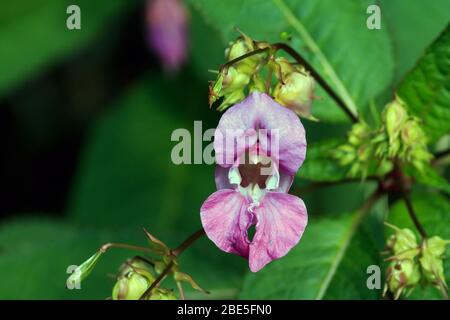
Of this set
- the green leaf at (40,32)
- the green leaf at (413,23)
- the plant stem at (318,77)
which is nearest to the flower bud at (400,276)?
the plant stem at (318,77)

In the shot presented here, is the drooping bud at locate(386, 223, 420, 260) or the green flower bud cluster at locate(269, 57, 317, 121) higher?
the green flower bud cluster at locate(269, 57, 317, 121)

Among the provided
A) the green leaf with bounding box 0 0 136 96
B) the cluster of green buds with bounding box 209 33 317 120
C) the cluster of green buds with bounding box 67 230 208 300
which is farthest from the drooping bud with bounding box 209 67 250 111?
the green leaf with bounding box 0 0 136 96

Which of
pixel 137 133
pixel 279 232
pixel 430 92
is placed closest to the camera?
pixel 279 232

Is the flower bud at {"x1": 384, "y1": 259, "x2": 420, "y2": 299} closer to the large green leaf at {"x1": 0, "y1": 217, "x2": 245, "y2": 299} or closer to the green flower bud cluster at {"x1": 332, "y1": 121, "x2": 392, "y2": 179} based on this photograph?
the green flower bud cluster at {"x1": 332, "y1": 121, "x2": 392, "y2": 179}

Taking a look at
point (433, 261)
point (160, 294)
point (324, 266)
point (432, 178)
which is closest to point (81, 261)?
point (324, 266)

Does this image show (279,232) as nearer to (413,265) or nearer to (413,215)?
(413,265)

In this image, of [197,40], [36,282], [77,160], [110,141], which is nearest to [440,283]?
[36,282]

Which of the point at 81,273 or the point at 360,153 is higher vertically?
the point at 360,153

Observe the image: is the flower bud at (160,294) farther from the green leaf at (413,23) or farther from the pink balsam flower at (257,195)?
the green leaf at (413,23)
